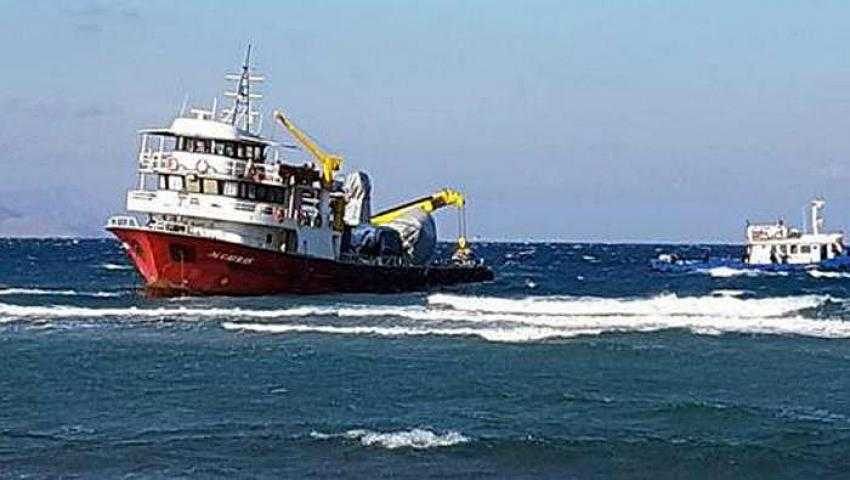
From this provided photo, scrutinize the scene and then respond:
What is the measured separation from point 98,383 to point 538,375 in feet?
35.1

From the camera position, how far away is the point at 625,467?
891 inches

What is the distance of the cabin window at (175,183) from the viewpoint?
62625 mm

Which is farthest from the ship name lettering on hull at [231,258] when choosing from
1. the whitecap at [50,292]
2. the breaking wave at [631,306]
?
the whitecap at [50,292]

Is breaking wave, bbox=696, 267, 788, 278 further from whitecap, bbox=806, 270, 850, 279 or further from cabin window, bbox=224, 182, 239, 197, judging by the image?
cabin window, bbox=224, 182, 239, 197

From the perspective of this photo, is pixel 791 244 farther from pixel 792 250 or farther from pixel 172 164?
pixel 172 164

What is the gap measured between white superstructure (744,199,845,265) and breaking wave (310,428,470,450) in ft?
292

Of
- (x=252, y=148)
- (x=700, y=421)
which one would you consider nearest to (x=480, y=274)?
(x=252, y=148)

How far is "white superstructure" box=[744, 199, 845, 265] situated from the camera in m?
110

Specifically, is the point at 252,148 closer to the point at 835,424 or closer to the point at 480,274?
the point at 480,274

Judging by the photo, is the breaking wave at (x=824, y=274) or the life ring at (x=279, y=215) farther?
the breaking wave at (x=824, y=274)

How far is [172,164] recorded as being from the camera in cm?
6244

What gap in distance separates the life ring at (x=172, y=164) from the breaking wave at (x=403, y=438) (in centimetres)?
3890

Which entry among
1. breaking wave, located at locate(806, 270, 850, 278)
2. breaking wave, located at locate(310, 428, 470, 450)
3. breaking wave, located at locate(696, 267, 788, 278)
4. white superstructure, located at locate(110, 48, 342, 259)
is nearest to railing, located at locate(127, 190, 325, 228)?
white superstructure, located at locate(110, 48, 342, 259)

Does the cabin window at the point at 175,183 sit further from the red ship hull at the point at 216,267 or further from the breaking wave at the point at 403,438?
the breaking wave at the point at 403,438
